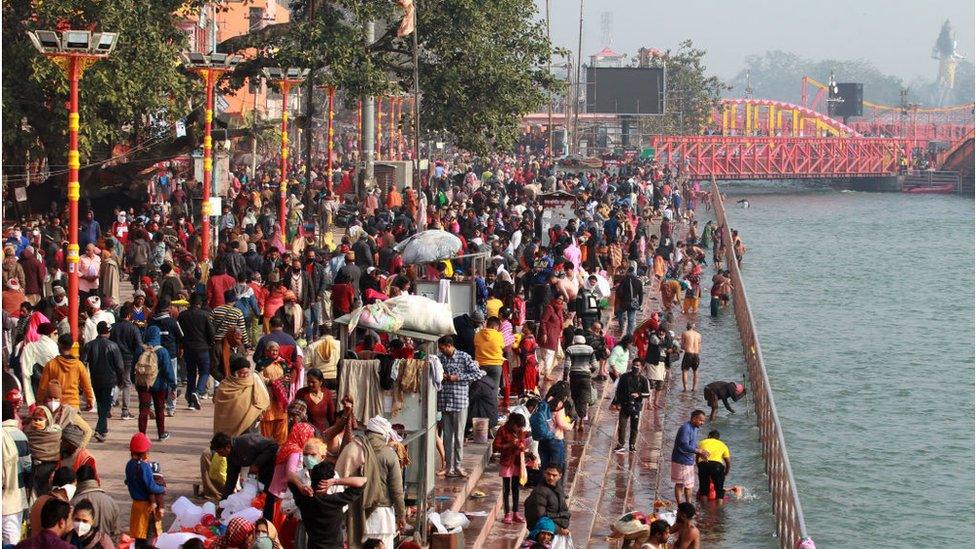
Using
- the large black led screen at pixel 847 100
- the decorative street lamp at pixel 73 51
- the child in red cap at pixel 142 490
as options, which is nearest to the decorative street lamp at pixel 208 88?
the decorative street lamp at pixel 73 51

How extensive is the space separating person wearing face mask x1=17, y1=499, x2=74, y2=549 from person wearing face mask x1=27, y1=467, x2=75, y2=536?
49mm

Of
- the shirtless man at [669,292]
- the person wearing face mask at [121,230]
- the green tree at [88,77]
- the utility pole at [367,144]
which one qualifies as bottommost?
the shirtless man at [669,292]

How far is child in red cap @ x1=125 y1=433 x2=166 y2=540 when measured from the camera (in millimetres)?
12289

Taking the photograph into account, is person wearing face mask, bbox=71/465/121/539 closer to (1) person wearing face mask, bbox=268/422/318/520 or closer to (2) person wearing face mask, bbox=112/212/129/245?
(1) person wearing face mask, bbox=268/422/318/520

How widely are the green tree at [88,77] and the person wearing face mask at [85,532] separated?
19.7 metres


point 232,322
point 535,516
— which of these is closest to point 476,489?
point 535,516

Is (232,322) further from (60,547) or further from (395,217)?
(395,217)

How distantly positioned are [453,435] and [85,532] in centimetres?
569

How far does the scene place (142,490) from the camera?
40.4 ft

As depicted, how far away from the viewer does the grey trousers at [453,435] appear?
15.5 m

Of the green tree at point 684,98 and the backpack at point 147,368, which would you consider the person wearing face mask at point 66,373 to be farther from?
the green tree at point 684,98

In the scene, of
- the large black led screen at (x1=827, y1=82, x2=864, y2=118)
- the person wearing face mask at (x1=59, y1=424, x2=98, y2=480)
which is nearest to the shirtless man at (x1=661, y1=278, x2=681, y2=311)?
the person wearing face mask at (x1=59, y1=424, x2=98, y2=480)

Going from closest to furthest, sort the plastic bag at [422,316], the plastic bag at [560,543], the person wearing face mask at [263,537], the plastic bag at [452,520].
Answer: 1. the person wearing face mask at [263,537]
2. the plastic bag at [560,543]
3. the plastic bag at [452,520]
4. the plastic bag at [422,316]

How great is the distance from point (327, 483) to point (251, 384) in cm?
326
